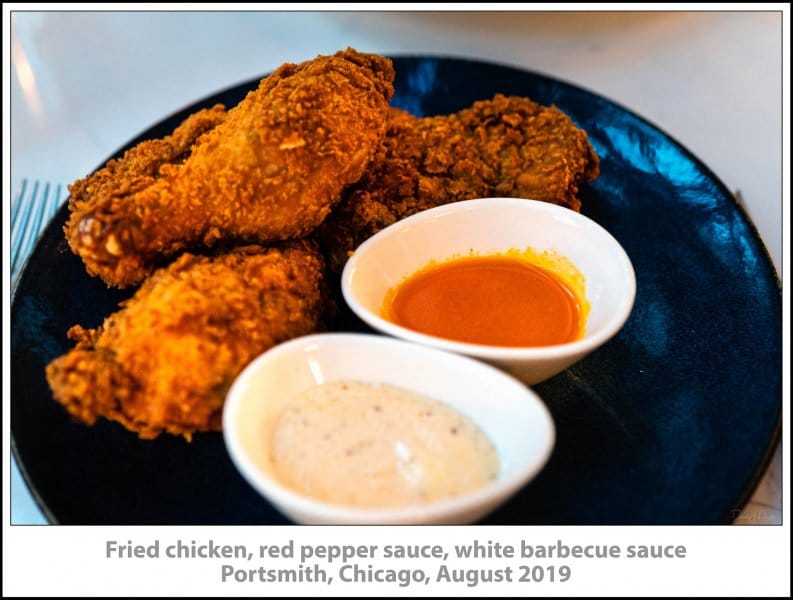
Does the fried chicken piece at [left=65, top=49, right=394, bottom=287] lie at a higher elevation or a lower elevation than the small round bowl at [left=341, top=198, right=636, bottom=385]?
higher

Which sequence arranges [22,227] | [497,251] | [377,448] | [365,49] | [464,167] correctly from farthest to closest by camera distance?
[365,49] → [22,227] → [464,167] → [497,251] → [377,448]

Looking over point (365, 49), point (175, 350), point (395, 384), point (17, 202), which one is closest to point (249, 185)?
point (175, 350)

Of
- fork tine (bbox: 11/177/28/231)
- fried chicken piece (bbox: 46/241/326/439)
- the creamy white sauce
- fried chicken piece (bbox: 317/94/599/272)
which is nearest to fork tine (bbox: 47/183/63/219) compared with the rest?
fork tine (bbox: 11/177/28/231)

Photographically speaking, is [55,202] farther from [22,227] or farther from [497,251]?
[497,251]

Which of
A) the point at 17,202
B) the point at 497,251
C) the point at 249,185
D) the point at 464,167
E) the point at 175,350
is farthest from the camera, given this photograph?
the point at 17,202

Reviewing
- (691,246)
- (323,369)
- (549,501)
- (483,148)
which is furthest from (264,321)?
(691,246)

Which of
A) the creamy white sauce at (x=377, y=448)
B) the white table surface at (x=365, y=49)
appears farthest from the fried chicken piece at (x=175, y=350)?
the white table surface at (x=365, y=49)

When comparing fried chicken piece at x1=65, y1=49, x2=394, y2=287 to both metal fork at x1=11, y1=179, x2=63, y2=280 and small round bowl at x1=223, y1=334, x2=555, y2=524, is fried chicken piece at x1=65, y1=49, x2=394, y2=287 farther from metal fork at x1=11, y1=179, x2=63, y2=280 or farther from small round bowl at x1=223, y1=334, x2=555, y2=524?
metal fork at x1=11, y1=179, x2=63, y2=280

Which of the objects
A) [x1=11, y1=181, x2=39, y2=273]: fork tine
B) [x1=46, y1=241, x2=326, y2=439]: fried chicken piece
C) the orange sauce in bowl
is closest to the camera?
[x1=46, y1=241, x2=326, y2=439]: fried chicken piece
